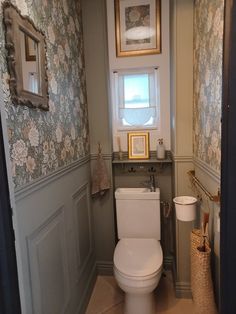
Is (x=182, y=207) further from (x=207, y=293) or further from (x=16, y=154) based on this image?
(x=16, y=154)

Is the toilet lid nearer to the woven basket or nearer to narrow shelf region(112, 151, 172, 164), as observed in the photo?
the woven basket

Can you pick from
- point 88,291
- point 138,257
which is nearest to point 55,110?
point 138,257

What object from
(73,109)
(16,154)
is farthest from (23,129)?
(73,109)

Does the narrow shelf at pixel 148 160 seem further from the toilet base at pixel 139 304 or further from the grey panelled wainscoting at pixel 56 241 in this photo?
the toilet base at pixel 139 304

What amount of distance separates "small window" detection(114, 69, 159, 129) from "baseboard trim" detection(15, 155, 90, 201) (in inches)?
29.8

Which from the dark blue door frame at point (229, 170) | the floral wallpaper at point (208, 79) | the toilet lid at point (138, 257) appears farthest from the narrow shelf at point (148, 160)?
the dark blue door frame at point (229, 170)

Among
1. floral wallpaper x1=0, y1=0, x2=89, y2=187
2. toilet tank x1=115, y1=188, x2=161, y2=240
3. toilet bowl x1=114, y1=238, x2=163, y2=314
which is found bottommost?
toilet bowl x1=114, y1=238, x2=163, y2=314

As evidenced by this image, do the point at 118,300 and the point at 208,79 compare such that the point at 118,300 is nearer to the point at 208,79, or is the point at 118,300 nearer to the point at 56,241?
the point at 56,241

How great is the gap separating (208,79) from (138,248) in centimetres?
137

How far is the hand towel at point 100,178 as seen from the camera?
88.0 inches

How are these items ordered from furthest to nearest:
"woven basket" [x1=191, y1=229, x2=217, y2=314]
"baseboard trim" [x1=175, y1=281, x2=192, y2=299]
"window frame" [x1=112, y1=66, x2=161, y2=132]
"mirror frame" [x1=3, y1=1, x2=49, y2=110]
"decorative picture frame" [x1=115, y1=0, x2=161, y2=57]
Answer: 1. "window frame" [x1=112, y1=66, x2=161, y2=132]
2. "decorative picture frame" [x1=115, y1=0, x2=161, y2=57]
3. "baseboard trim" [x1=175, y1=281, x2=192, y2=299]
4. "woven basket" [x1=191, y1=229, x2=217, y2=314]
5. "mirror frame" [x1=3, y1=1, x2=49, y2=110]

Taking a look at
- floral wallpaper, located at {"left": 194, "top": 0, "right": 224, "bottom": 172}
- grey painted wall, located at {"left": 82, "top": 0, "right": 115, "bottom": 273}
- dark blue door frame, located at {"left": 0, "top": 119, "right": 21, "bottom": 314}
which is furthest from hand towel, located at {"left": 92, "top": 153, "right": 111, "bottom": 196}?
dark blue door frame, located at {"left": 0, "top": 119, "right": 21, "bottom": 314}

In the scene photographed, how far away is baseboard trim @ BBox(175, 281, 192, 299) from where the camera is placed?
2.06 metres

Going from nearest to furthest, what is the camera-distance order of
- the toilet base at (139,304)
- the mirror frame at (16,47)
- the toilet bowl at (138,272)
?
the mirror frame at (16,47) → the toilet bowl at (138,272) → the toilet base at (139,304)
